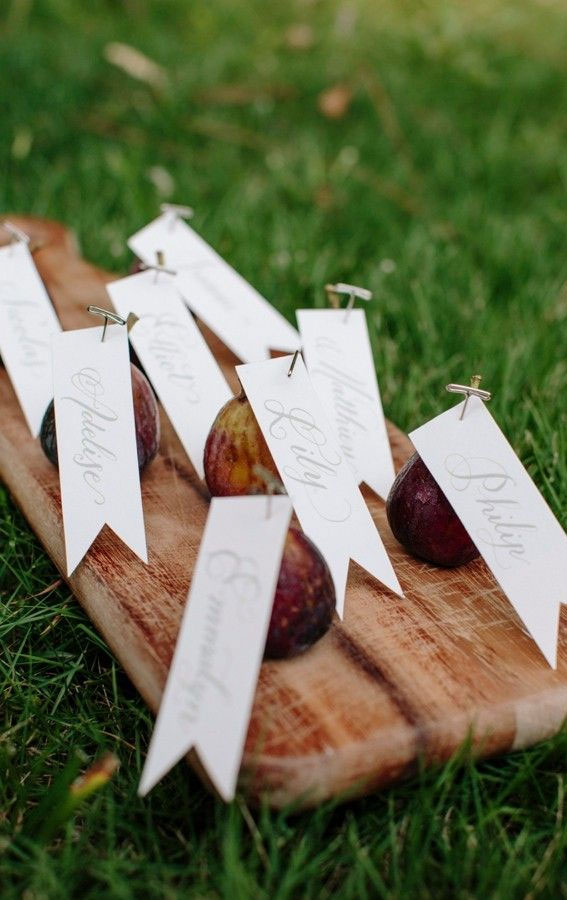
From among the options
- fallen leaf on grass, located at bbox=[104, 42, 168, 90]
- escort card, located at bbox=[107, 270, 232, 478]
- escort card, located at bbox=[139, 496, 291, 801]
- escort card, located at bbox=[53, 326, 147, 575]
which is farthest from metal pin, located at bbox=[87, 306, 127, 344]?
fallen leaf on grass, located at bbox=[104, 42, 168, 90]

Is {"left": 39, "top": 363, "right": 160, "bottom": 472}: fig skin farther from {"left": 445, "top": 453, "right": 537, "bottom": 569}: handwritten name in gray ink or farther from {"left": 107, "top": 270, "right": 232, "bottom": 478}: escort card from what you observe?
{"left": 445, "top": 453, "right": 537, "bottom": 569}: handwritten name in gray ink

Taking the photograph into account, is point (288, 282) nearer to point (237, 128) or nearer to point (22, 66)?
point (237, 128)

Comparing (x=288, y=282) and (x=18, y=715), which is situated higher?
(x=288, y=282)

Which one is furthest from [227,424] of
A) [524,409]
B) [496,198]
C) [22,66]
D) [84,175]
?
[22,66]

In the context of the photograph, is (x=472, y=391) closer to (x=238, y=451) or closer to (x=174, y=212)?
(x=238, y=451)

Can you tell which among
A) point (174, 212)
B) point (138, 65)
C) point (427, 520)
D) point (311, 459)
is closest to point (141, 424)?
point (311, 459)

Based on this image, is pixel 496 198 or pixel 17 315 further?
pixel 496 198
